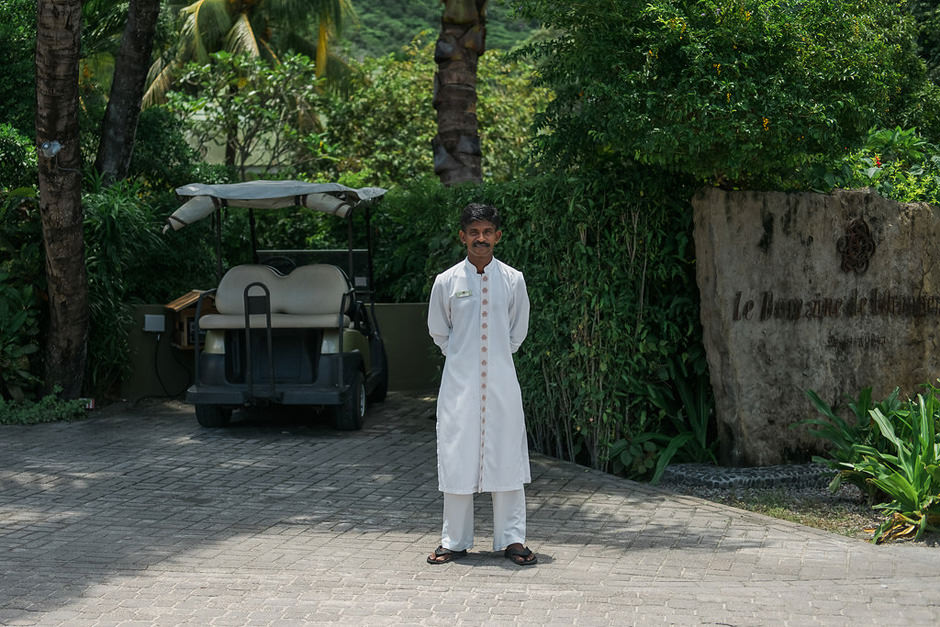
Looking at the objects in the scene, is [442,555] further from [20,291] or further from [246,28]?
[246,28]

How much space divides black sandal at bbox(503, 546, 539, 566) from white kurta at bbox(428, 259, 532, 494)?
13.3 inches

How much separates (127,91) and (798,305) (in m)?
8.40

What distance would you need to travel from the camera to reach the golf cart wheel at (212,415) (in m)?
10.3

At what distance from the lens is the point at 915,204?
331 inches

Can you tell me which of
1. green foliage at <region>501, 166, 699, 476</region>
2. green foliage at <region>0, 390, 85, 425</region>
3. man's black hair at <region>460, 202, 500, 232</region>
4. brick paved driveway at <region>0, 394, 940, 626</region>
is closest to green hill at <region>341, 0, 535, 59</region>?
green foliage at <region>0, 390, 85, 425</region>

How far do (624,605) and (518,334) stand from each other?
1.59 meters

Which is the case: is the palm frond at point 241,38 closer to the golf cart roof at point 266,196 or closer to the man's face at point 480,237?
the golf cart roof at point 266,196

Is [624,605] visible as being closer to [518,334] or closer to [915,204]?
[518,334]

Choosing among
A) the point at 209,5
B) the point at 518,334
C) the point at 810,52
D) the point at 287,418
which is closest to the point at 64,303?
the point at 287,418

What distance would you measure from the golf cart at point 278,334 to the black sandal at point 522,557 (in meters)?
4.23

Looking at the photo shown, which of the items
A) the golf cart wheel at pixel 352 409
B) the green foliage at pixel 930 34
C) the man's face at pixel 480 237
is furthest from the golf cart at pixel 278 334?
the green foliage at pixel 930 34

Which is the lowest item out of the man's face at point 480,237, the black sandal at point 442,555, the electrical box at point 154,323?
the black sandal at point 442,555

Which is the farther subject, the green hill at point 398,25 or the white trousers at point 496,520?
the green hill at point 398,25

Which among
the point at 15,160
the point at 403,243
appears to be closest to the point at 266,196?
the point at 15,160
